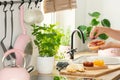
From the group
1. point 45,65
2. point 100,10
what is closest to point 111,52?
point 100,10

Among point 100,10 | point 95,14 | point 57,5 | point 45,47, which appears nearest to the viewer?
point 45,47

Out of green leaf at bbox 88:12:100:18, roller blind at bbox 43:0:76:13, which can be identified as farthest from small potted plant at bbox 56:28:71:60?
green leaf at bbox 88:12:100:18

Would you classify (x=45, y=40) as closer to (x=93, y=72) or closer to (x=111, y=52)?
(x=93, y=72)

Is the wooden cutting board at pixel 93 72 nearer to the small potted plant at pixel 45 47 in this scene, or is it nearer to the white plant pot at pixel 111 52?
the small potted plant at pixel 45 47

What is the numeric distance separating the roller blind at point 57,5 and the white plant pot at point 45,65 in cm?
62

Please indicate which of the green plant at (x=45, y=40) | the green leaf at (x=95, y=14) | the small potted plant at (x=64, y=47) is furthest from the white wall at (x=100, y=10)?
the green plant at (x=45, y=40)

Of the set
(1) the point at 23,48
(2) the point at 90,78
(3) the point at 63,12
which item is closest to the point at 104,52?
(3) the point at 63,12

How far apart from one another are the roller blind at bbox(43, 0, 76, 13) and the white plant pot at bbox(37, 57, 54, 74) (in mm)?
618

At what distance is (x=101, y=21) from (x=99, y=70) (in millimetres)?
1230

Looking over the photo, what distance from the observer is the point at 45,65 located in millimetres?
2141

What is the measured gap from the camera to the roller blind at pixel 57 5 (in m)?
2.66

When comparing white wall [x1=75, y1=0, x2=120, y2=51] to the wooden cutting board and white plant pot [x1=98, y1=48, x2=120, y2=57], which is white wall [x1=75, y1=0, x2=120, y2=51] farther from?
the wooden cutting board

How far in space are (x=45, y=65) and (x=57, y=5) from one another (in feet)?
2.82

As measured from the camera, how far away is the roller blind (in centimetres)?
266
